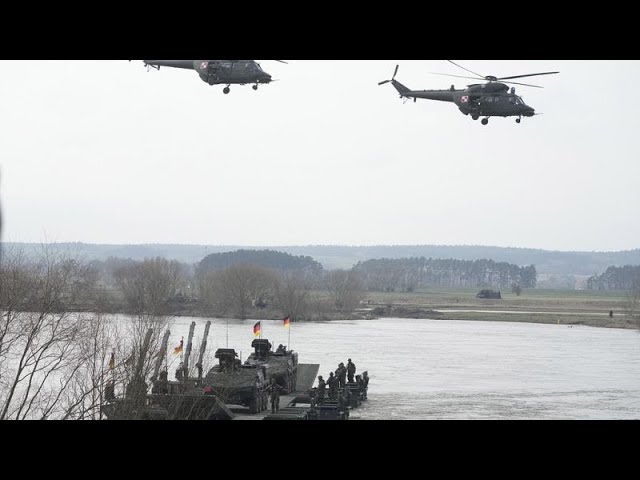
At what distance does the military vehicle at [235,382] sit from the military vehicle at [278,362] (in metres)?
Answer: 3.39

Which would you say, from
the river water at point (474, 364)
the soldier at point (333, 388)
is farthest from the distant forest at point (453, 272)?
the soldier at point (333, 388)

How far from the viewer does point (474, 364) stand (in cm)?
4441

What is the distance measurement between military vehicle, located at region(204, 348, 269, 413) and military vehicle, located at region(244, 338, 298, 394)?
11.1 feet

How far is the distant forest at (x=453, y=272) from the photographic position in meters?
154

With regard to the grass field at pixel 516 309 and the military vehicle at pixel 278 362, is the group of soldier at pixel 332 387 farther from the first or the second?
the grass field at pixel 516 309
